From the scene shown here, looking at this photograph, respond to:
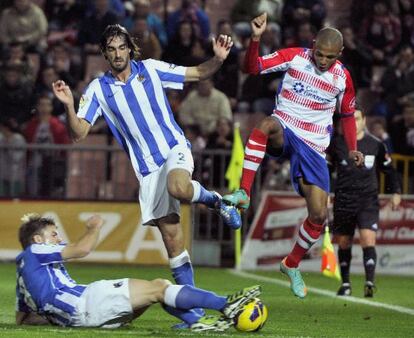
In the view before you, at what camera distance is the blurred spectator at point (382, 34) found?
76.6 feet

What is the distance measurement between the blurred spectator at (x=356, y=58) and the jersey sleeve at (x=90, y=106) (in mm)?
11476

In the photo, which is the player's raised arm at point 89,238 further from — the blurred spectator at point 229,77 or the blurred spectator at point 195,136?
the blurred spectator at point 229,77

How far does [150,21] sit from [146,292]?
13161 millimetres

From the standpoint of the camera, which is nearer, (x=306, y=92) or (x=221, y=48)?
(x=221, y=48)

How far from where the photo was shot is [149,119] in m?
11.6

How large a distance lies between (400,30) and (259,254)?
5616 mm

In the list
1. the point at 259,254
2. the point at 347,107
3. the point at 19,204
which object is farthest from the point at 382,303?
the point at 19,204

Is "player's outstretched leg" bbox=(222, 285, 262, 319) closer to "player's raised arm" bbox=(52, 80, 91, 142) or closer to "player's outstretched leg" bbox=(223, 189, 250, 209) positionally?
"player's outstretched leg" bbox=(223, 189, 250, 209)

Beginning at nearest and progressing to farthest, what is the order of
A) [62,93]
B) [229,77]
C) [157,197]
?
[62,93] < [157,197] < [229,77]

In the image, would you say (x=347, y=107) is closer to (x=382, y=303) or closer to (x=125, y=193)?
(x=382, y=303)

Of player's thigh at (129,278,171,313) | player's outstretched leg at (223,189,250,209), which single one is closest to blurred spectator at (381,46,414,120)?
player's outstretched leg at (223,189,250,209)

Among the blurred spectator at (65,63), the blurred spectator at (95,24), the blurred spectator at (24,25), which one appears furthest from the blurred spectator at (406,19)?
the blurred spectator at (24,25)

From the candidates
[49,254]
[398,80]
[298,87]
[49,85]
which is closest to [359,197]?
[298,87]

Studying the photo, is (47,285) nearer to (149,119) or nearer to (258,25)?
(149,119)
